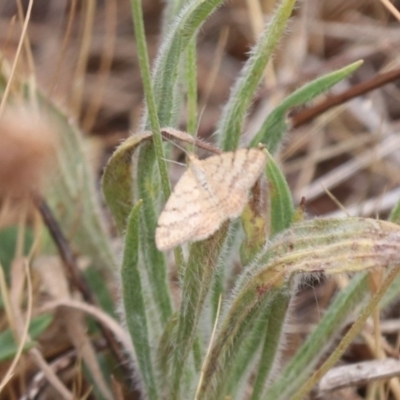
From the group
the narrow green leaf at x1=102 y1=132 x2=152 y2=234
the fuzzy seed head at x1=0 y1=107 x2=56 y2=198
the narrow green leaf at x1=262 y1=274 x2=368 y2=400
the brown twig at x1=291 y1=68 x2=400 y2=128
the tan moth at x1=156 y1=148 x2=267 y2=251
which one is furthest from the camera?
the brown twig at x1=291 y1=68 x2=400 y2=128

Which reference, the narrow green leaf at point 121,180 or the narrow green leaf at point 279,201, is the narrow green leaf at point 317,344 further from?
the narrow green leaf at point 121,180

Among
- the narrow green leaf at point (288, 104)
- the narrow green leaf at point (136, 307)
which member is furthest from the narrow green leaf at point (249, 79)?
the narrow green leaf at point (136, 307)

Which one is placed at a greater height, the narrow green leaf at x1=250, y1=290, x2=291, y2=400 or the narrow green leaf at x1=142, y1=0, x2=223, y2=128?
the narrow green leaf at x1=142, y1=0, x2=223, y2=128

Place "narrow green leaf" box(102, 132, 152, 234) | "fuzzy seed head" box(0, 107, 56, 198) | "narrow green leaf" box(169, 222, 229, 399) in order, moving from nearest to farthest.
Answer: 1. "narrow green leaf" box(169, 222, 229, 399)
2. "narrow green leaf" box(102, 132, 152, 234)
3. "fuzzy seed head" box(0, 107, 56, 198)

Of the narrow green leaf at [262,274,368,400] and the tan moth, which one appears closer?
the tan moth

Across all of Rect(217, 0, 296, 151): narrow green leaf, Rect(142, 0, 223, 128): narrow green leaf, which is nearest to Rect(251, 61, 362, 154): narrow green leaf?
Rect(217, 0, 296, 151): narrow green leaf

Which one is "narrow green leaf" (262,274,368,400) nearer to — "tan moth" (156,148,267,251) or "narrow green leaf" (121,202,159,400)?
"narrow green leaf" (121,202,159,400)

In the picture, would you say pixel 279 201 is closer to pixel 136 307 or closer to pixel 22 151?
pixel 136 307
